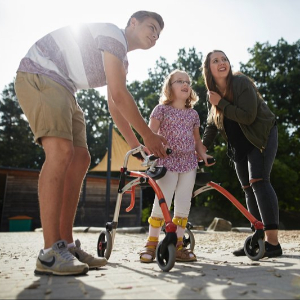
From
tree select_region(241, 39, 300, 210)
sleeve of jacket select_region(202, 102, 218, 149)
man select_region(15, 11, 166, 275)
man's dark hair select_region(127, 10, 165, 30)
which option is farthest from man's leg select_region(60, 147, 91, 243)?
tree select_region(241, 39, 300, 210)

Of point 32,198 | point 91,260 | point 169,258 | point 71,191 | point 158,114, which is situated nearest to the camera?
point 169,258

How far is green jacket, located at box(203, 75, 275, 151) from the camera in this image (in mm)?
3150

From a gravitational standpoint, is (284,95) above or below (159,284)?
above

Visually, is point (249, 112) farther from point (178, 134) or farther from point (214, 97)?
point (178, 134)

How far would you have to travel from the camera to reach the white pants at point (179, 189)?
309cm

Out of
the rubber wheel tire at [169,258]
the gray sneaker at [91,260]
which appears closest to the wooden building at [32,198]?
the gray sneaker at [91,260]

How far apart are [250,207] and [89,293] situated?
7.74ft

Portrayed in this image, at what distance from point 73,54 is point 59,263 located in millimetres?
1384

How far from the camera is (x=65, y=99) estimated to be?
2.41 m

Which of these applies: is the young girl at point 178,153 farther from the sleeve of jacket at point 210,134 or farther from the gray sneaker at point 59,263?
the gray sneaker at point 59,263

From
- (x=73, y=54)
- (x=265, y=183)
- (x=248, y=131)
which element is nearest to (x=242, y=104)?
(x=248, y=131)

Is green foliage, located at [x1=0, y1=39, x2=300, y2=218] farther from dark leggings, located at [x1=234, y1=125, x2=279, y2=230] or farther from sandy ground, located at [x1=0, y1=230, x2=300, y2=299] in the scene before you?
sandy ground, located at [x1=0, y1=230, x2=300, y2=299]

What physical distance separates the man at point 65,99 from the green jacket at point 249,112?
1010 millimetres

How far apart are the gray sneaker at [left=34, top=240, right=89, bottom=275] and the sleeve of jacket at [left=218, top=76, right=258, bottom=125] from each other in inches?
71.7
